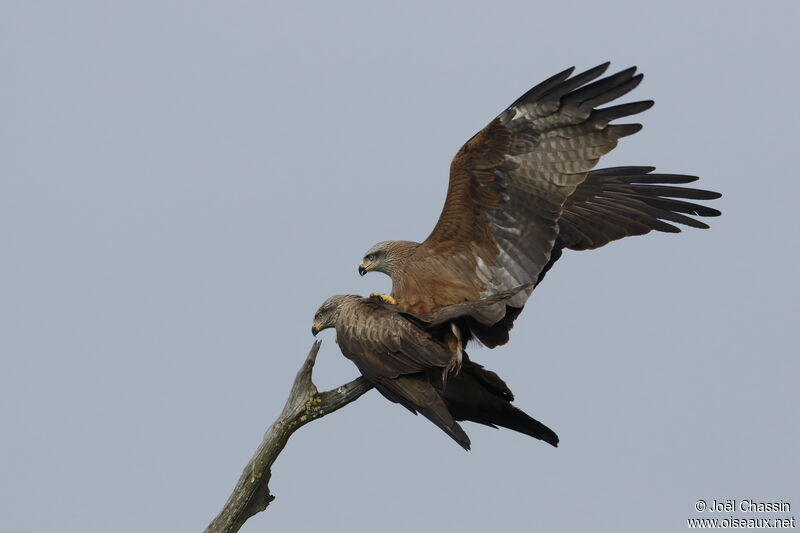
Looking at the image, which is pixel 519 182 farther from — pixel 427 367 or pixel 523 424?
pixel 523 424

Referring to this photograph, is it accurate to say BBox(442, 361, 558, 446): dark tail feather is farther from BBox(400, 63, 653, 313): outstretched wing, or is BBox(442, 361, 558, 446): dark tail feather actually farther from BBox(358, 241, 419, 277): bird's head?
BBox(358, 241, 419, 277): bird's head

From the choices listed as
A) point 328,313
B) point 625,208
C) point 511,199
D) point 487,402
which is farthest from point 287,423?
point 625,208

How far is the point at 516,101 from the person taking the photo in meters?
9.05

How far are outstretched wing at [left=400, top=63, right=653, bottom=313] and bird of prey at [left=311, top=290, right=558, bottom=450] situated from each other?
0.48 meters

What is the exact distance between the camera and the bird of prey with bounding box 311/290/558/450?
880 cm

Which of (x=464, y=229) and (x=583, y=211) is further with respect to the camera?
(x=583, y=211)

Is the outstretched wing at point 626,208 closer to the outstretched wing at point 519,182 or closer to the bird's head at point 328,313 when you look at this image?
the outstretched wing at point 519,182

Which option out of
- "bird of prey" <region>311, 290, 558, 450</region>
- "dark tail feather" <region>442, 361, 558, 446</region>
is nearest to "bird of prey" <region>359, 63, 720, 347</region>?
"bird of prey" <region>311, 290, 558, 450</region>

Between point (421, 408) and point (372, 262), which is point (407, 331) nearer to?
point (421, 408)

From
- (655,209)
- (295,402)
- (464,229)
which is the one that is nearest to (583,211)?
(655,209)

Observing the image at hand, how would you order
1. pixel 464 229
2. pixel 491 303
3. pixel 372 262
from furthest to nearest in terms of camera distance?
pixel 372 262, pixel 464 229, pixel 491 303

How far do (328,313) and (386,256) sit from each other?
2.70 feet

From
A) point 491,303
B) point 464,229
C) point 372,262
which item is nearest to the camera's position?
point 491,303

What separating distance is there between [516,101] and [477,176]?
2.08ft
